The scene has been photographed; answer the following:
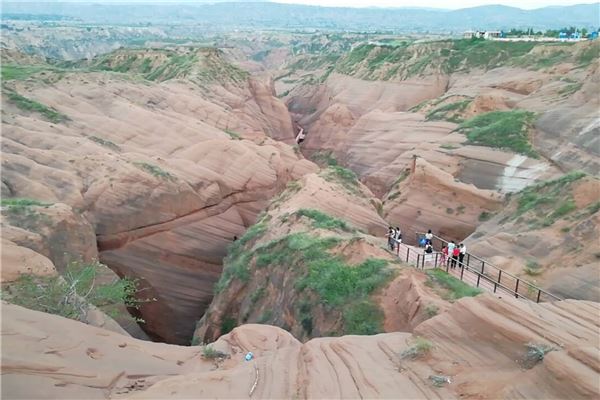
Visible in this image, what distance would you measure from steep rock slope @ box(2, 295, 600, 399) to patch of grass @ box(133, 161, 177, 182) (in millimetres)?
14432

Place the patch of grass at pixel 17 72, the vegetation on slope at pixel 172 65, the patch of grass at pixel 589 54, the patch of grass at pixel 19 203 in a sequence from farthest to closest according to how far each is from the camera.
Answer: the vegetation on slope at pixel 172 65 < the patch of grass at pixel 589 54 < the patch of grass at pixel 17 72 < the patch of grass at pixel 19 203

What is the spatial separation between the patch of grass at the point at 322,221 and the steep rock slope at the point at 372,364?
27.6 feet

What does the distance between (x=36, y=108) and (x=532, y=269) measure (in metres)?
25.8

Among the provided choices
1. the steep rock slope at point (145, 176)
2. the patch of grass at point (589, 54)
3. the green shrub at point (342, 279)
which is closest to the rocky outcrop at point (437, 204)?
the steep rock slope at point (145, 176)

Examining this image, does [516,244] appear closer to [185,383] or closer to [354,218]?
[354,218]

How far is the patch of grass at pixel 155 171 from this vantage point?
23.7 m

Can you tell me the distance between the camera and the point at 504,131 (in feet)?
89.2

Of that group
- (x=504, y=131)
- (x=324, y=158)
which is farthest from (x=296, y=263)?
(x=324, y=158)

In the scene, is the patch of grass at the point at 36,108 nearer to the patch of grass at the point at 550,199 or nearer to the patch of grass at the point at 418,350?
the patch of grass at the point at 550,199

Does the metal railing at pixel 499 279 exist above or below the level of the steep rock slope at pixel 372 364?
below

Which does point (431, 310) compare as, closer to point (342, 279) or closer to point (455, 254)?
point (342, 279)

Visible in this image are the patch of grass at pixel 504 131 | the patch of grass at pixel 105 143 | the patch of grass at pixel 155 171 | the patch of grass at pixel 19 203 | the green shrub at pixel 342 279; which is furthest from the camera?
the patch of grass at pixel 105 143

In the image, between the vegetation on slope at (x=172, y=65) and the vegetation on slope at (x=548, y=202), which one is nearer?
the vegetation on slope at (x=548, y=202)

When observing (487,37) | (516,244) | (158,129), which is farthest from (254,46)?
(516,244)
